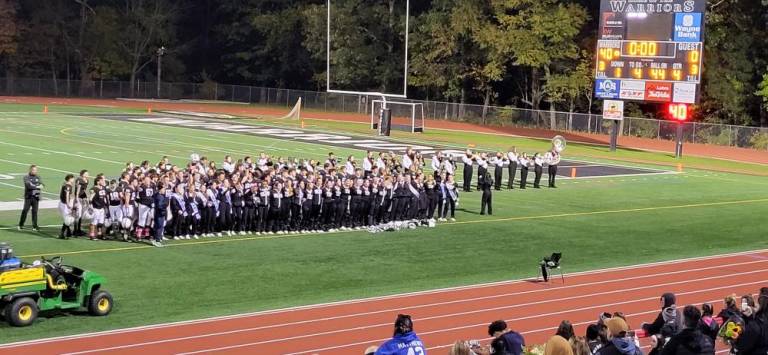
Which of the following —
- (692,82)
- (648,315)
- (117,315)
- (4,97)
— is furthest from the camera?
(4,97)

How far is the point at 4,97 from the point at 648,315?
205ft

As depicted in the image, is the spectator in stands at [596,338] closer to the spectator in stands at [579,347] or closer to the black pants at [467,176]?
the spectator in stands at [579,347]

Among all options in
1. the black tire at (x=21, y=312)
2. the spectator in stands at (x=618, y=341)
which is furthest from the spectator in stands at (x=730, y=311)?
the black tire at (x=21, y=312)

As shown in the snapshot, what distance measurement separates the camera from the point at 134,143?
140 feet

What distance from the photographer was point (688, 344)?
9562 mm

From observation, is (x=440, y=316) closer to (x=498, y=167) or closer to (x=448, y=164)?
(x=448, y=164)

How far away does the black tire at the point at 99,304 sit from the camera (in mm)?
15773

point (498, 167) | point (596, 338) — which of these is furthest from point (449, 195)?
point (596, 338)

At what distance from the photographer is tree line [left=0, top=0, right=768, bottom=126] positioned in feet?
188

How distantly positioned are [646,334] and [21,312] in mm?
8118

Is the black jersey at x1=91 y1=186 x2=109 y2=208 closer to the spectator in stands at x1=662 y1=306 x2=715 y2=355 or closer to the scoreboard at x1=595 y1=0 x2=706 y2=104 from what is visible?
the spectator in stands at x1=662 y1=306 x2=715 y2=355

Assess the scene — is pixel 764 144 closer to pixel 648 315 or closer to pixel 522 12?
pixel 522 12

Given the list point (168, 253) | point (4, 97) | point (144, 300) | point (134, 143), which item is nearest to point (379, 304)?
point (144, 300)

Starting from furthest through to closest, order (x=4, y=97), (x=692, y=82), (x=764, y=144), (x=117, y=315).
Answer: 1. (x=4, y=97)
2. (x=764, y=144)
3. (x=692, y=82)
4. (x=117, y=315)
